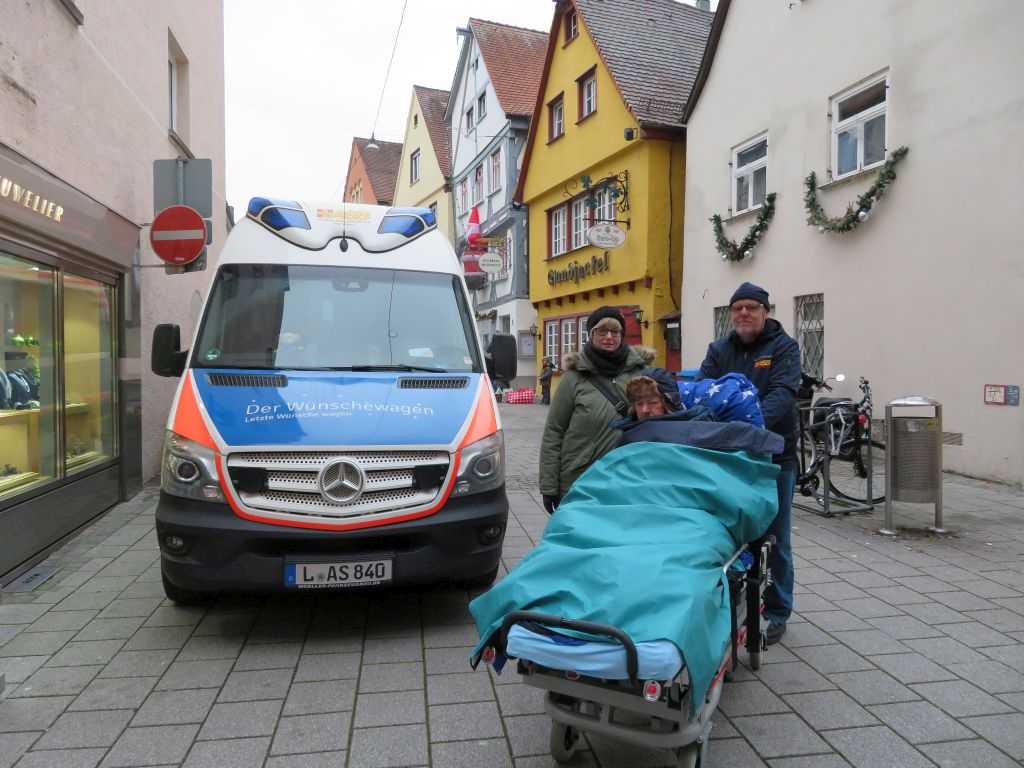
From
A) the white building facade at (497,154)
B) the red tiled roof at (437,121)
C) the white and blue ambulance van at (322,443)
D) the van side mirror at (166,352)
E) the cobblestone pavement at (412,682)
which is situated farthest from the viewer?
the red tiled roof at (437,121)

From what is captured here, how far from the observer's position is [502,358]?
5879 millimetres

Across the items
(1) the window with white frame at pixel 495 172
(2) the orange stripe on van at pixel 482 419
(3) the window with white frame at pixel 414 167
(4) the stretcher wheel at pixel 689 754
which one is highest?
(3) the window with white frame at pixel 414 167

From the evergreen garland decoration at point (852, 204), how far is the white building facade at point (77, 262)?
357 inches

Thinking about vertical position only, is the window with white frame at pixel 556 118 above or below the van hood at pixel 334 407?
above

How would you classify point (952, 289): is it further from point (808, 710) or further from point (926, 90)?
point (808, 710)

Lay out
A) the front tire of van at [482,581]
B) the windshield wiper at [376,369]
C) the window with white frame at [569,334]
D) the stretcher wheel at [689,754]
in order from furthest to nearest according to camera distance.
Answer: the window with white frame at [569,334], the windshield wiper at [376,369], the front tire of van at [482,581], the stretcher wheel at [689,754]

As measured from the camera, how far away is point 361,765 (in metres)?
3.04

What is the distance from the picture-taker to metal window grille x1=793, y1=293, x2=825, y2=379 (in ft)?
40.9

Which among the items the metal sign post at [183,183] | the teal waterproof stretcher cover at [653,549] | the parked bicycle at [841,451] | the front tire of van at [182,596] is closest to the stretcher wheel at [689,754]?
the teal waterproof stretcher cover at [653,549]

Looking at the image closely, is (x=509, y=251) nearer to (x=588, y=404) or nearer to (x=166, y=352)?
(x=166, y=352)

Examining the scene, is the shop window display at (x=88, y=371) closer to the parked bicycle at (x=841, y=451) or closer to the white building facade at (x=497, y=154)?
the parked bicycle at (x=841, y=451)

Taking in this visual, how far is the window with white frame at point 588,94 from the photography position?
20.2 m

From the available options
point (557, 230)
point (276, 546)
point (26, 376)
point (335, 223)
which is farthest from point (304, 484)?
point (557, 230)

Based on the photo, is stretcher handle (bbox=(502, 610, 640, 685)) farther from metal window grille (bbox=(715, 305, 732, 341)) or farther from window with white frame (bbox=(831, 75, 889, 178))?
metal window grille (bbox=(715, 305, 732, 341))
